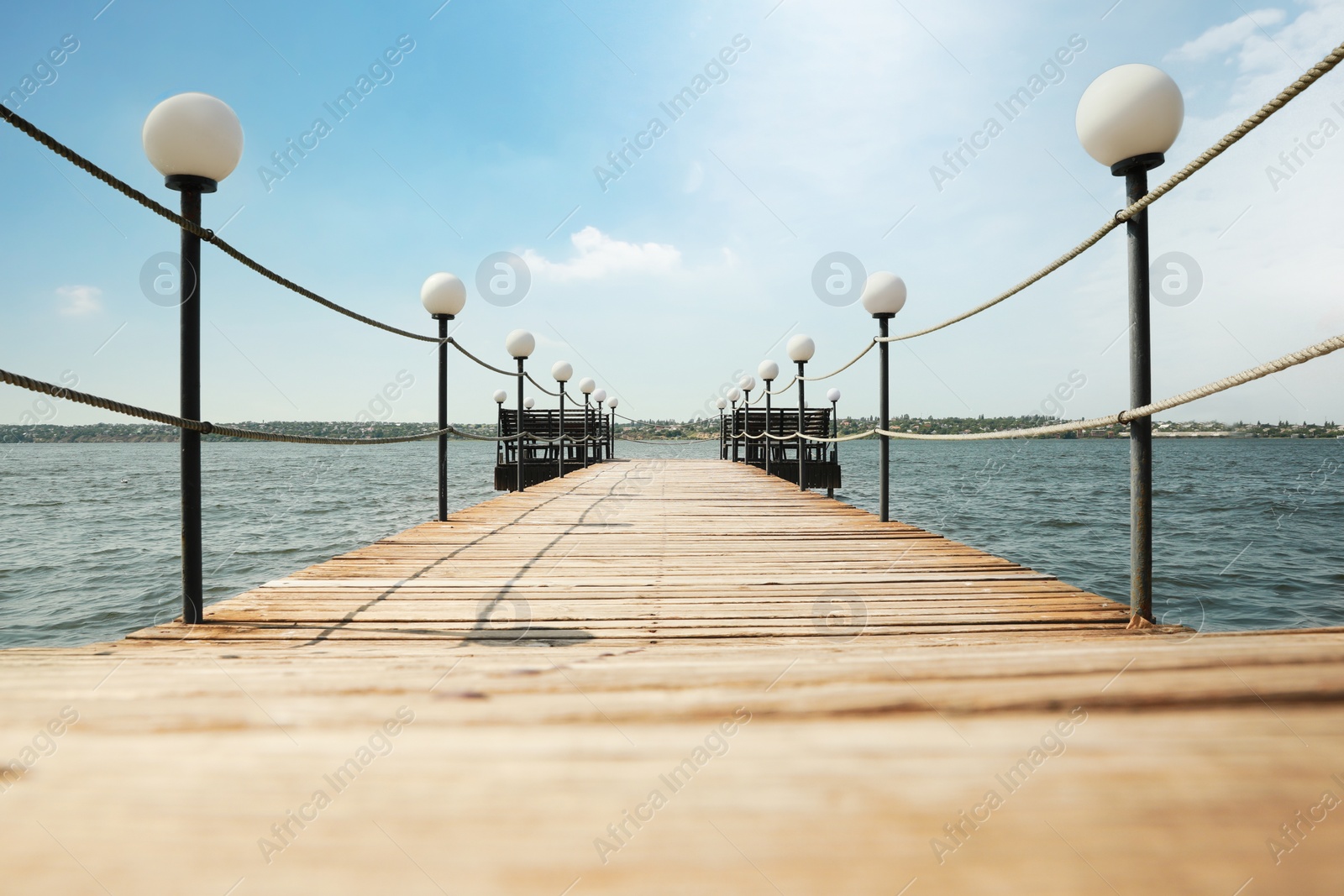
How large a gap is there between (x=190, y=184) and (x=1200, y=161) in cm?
279

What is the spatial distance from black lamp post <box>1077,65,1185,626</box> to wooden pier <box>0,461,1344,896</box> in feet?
4.36

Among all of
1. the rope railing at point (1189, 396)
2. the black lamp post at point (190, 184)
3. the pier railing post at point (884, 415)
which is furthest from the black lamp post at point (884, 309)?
the black lamp post at point (190, 184)

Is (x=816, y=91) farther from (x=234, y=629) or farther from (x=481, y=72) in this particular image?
(x=481, y=72)

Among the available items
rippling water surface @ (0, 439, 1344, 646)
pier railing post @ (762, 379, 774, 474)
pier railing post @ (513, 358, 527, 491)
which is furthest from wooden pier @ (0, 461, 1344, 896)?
rippling water surface @ (0, 439, 1344, 646)

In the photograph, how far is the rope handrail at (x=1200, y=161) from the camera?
113cm

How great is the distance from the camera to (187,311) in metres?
1.80

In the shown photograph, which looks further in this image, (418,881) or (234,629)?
(234,629)

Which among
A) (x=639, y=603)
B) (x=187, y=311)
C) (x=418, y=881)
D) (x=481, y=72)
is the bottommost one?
(x=639, y=603)

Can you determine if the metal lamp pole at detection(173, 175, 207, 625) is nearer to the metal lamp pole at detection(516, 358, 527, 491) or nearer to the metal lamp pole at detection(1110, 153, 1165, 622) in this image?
the metal lamp pole at detection(1110, 153, 1165, 622)

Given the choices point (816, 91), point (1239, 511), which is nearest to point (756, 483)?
point (816, 91)

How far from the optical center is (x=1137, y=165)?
5.83 ft

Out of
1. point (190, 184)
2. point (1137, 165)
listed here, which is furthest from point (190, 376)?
point (1137, 165)

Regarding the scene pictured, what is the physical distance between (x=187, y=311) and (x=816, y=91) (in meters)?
7.08

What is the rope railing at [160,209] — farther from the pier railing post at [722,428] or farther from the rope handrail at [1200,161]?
the pier railing post at [722,428]
